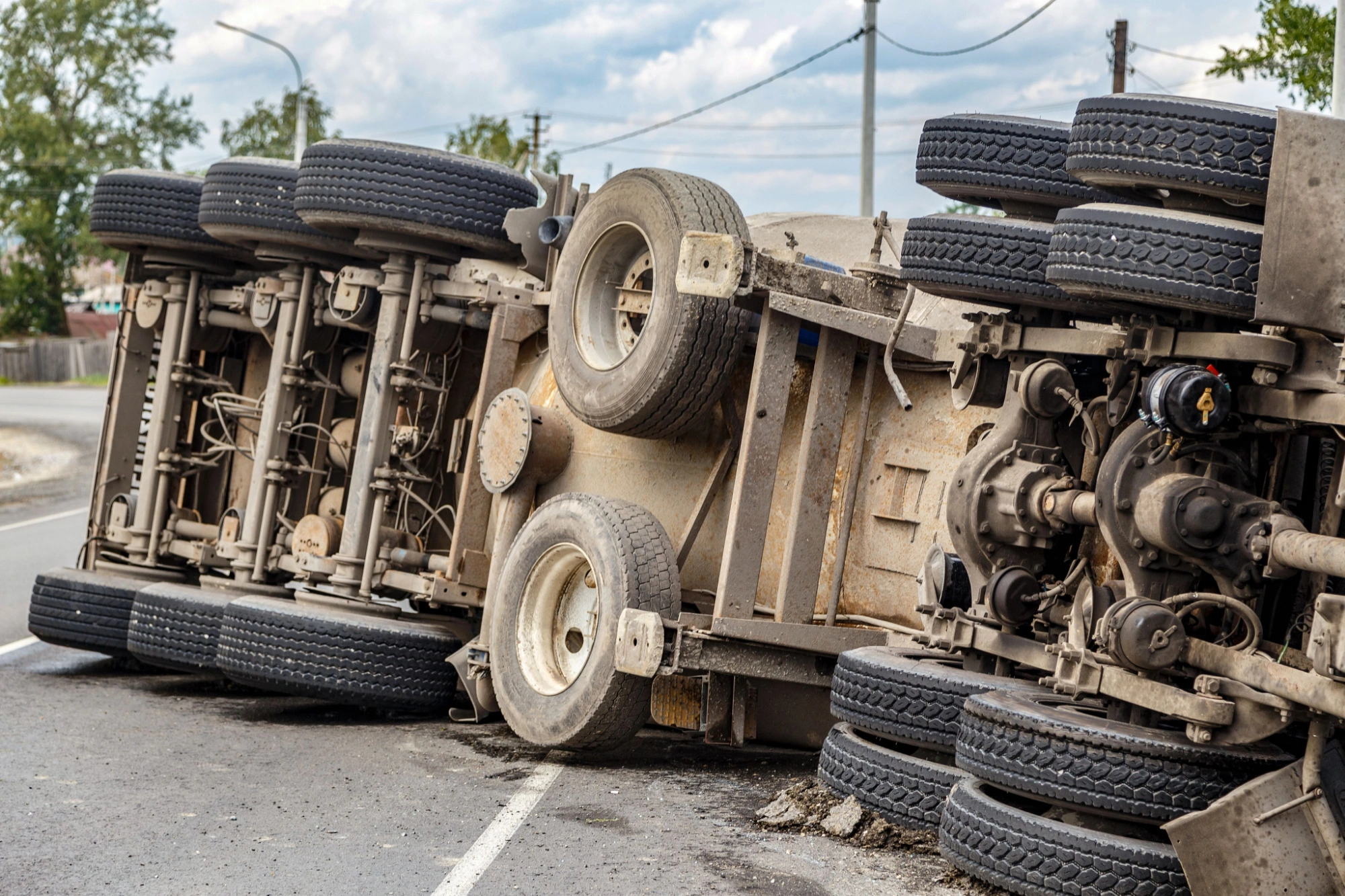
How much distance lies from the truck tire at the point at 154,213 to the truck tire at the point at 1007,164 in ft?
17.8

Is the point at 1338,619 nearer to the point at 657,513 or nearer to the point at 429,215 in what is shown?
the point at 657,513

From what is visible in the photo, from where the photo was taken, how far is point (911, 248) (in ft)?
20.0

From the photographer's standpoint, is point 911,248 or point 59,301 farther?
point 59,301

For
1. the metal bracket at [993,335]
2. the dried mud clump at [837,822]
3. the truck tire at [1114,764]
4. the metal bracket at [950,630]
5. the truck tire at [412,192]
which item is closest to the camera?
the truck tire at [1114,764]

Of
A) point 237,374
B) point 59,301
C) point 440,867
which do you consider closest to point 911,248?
point 440,867

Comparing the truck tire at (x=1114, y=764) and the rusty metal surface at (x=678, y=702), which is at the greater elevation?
the truck tire at (x=1114, y=764)

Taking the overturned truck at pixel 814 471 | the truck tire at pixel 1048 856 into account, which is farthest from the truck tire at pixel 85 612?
the truck tire at pixel 1048 856

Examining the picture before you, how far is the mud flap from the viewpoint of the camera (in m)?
4.51

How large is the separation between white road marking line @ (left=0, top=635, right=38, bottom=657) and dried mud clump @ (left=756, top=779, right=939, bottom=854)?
20.8ft

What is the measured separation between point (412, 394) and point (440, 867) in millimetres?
4235

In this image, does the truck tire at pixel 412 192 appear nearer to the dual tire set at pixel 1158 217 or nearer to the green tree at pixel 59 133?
the dual tire set at pixel 1158 217

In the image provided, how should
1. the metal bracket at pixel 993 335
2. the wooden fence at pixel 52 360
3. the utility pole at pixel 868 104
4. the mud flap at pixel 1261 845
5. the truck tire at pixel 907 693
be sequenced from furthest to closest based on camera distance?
the wooden fence at pixel 52 360, the utility pole at pixel 868 104, the metal bracket at pixel 993 335, the truck tire at pixel 907 693, the mud flap at pixel 1261 845

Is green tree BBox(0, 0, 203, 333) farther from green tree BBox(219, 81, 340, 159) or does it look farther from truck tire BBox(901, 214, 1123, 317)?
truck tire BBox(901, 214, 1123, 317)

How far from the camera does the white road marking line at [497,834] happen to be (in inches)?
197
